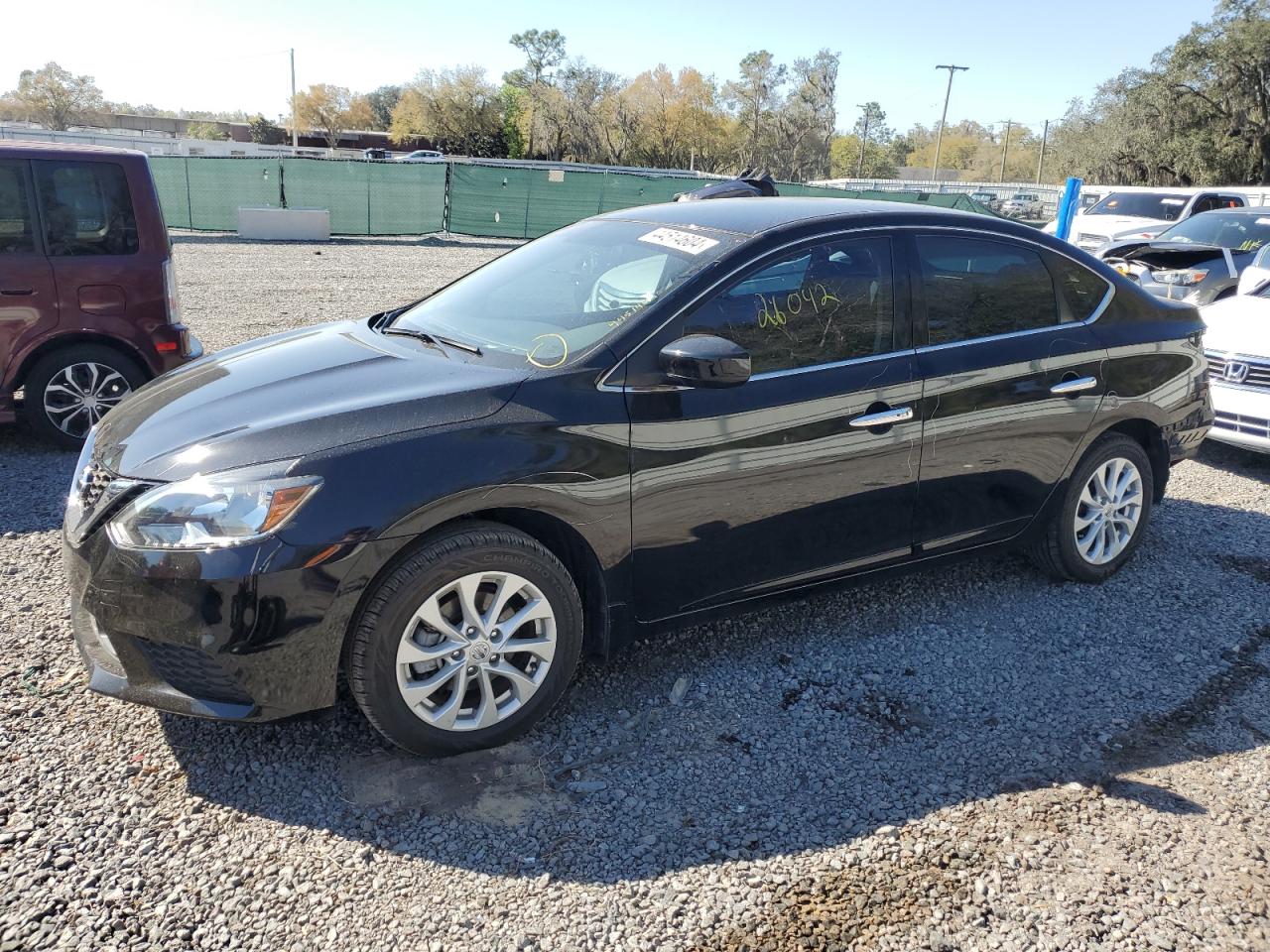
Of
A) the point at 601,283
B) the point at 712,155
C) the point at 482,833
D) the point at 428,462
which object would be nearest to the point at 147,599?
the point at 428,462

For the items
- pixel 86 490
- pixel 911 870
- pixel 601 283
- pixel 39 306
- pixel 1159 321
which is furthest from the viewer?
pixel 39 306

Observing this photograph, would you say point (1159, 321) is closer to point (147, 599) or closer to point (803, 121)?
point (147, 599)

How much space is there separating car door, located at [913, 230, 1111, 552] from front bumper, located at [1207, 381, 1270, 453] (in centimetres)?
270

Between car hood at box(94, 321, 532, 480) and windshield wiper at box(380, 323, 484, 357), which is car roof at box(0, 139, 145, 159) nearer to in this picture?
car hood at box(94, 321, 532, 480)

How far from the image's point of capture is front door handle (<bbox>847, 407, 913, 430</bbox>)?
361cm

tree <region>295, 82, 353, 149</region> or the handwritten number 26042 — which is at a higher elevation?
tree <region>295, 82, 353, 149</region>

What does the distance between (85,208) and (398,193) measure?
18.6 meters

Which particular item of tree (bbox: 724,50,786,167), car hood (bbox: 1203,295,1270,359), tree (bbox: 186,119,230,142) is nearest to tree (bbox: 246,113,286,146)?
tree (bbox: 186,119,230,142)

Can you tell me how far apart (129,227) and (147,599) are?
14.0 ft

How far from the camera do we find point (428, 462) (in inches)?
112

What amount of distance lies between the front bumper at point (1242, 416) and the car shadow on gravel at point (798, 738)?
7.49 ft

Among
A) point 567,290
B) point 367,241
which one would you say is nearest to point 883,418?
point 567,290

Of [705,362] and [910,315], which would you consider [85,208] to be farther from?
[910,315]

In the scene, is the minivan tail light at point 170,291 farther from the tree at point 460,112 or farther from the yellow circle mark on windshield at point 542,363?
the tree at point 460,112
